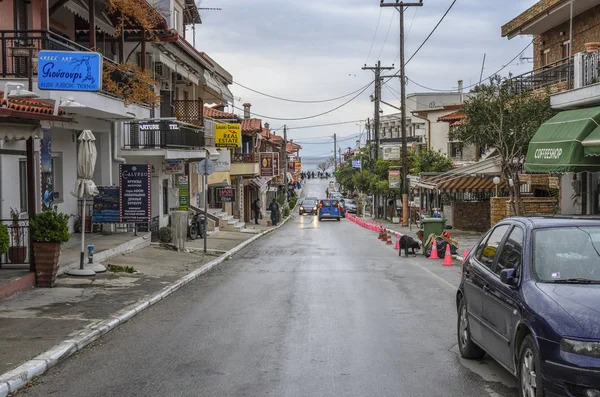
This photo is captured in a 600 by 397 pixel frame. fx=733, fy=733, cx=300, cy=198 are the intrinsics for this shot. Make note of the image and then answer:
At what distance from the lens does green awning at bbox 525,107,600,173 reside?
1533cm

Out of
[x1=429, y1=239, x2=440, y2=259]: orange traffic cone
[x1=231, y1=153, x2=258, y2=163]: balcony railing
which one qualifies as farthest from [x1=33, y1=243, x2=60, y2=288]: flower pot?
[x1=231, y1=153, x2=258, y2=163]: balcony railing

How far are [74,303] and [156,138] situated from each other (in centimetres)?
1374

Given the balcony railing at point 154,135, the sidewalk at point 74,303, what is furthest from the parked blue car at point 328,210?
the sidewalk at point 74,303

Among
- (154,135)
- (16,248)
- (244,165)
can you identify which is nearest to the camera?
(16,248)

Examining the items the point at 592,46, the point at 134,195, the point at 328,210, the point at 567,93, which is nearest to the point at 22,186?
the point at 134,195

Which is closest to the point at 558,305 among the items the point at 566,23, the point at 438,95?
the point at 566,23

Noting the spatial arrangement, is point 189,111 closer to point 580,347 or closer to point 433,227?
point 433,227

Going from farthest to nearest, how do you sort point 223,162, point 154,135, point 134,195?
point 223,162, point 154,135, point 134,195

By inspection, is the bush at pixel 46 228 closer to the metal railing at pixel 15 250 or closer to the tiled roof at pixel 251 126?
the metal railing at pixel 15 250

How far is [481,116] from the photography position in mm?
20969

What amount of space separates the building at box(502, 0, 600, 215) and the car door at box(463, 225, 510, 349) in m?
7.73

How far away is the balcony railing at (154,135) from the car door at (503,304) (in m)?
18.3

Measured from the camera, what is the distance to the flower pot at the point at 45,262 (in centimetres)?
1337

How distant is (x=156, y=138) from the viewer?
25.3m
